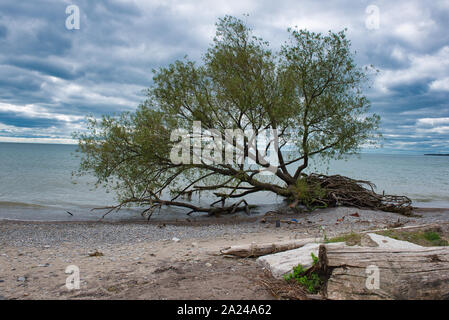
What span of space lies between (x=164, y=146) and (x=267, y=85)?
6.06 m

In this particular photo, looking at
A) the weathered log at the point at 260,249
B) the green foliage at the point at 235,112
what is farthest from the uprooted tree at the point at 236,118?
the weathered log at the point at 260,249

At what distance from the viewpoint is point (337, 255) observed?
16.4 feet

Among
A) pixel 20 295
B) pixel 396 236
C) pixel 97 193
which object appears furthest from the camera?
pixel 97 193

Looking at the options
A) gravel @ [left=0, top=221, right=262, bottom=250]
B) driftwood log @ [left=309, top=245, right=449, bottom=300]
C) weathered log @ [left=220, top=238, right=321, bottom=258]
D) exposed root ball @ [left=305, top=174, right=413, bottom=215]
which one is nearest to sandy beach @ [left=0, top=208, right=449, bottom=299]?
gravel @ [left=0, top=221, right=262, bottom=250]

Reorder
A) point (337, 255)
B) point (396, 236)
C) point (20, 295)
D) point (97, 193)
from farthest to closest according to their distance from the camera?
point (97, 193) < point (396, 236) < point (20, 295) < point (337, 255)

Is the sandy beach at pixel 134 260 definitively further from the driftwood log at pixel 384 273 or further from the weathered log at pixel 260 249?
the driftwood log at pixel 384 273

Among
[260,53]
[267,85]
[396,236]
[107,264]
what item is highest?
[260,53]

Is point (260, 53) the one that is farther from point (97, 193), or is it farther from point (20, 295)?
point (97, 193)

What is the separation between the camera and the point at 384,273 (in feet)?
15.2

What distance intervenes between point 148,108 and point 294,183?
9439 mm

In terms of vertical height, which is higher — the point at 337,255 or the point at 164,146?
the point at 164,146

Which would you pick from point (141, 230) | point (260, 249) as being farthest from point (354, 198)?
point (260, 249)
